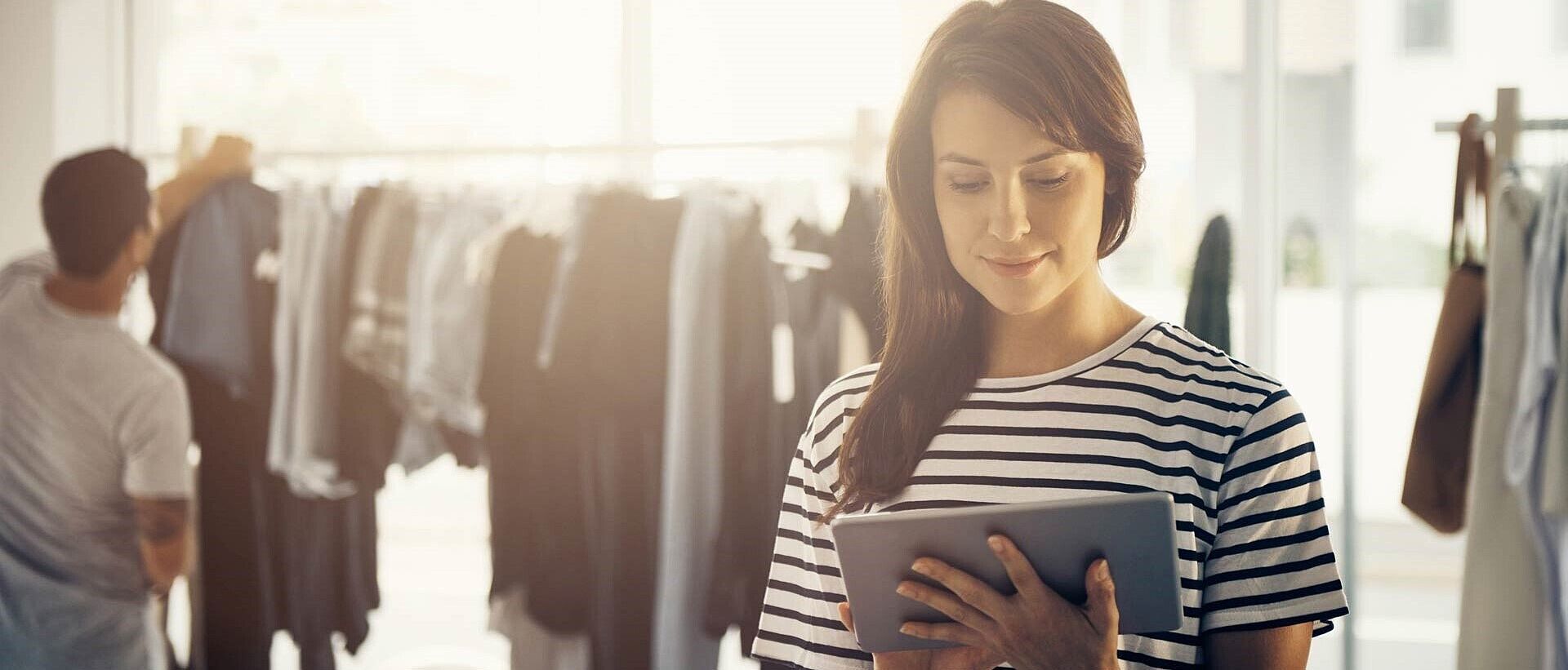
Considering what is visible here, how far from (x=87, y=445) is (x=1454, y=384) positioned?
242 centimetres

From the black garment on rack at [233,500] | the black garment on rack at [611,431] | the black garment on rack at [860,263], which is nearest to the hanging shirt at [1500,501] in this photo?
the black garment on rack at [860,263]

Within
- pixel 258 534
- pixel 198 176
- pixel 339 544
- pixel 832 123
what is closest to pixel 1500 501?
pixel 832 123

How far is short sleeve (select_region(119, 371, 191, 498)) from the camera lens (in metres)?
2.18

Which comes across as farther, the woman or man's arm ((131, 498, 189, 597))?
man's arm ((131, 498, 189, 597))

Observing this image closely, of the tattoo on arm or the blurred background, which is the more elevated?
the blurred background

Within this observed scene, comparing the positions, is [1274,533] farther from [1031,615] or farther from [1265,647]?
[1031,615]

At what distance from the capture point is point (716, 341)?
1886mm

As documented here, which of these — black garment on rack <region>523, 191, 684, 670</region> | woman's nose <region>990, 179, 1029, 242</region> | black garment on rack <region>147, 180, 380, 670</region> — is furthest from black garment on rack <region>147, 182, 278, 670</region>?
woman's nose <region>990, 179, 1029, 242</region>

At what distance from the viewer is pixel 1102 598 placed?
2.63ft

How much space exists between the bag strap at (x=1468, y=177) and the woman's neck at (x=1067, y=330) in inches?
45.3

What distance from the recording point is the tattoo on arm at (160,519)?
2219 millimetres

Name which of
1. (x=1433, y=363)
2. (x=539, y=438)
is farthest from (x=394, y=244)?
(x=1433, y=363)

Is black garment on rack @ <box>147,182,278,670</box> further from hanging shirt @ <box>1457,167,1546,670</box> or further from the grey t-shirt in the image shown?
hanging shirt @ <box>1457,167,1546,670</box>

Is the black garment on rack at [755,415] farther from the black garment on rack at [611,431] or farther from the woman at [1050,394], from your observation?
the woman at [1050,394]
